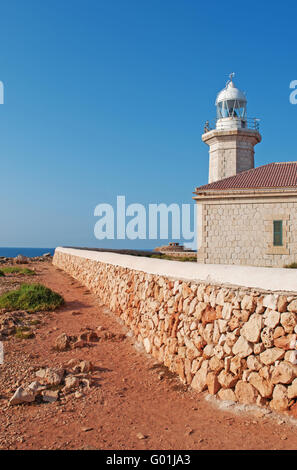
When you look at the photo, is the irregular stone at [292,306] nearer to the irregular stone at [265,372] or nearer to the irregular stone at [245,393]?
the irregular stone at [265,372]

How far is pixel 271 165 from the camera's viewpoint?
20.7m

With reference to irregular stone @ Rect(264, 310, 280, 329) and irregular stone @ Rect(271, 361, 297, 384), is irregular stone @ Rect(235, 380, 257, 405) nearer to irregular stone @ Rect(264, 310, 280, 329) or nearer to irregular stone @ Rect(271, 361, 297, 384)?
irregular stone @ Rect(271, 361, 297, 384)

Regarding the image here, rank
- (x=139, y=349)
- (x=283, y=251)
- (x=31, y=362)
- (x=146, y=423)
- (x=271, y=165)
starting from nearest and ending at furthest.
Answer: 1. (x=146, y=423)
2. (x=31, y=362)
3. (x=139, y=349)
4. (x=283, y=251)
5. (x=271, y=165)

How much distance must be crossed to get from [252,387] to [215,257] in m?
13.8

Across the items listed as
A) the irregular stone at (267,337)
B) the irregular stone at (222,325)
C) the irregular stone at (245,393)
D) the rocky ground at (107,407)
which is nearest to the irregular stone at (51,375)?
the rocky ground at (107,407)

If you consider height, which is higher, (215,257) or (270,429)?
(215,257)

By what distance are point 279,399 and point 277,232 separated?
45.9 ft

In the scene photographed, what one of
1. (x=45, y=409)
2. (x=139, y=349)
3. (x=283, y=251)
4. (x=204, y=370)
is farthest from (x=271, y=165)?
(x=45, y=409)

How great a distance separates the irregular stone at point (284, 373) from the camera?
4.21 metres

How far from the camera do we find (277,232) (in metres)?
17.4

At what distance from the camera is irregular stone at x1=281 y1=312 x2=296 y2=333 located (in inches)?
172

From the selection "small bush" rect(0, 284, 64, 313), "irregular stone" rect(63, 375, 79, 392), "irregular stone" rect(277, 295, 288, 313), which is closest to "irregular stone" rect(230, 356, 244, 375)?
"irregular stone" rect(277, 295, 288, 313)

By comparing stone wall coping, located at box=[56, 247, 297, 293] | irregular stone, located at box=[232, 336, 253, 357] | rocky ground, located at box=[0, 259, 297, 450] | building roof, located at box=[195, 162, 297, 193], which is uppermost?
building roof, located at box=[195, 162, 297, 193]
